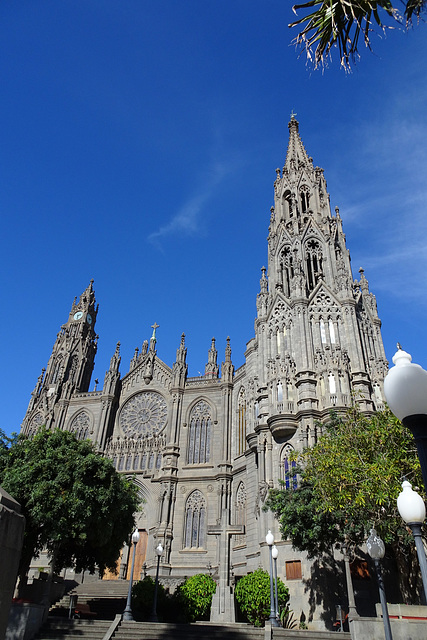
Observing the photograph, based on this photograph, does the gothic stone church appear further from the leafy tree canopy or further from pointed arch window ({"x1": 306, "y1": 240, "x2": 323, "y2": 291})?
the leafy tree canopy

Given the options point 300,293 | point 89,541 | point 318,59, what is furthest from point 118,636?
point 300,293

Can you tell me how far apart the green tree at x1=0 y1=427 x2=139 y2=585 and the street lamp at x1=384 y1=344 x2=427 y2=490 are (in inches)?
686

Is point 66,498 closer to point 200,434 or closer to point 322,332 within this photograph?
point 322,332

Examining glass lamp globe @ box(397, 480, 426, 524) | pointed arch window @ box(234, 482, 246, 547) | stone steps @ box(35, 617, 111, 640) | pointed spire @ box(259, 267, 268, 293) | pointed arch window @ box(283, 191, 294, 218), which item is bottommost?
stone steps @ box(35, 617, 111, 640)

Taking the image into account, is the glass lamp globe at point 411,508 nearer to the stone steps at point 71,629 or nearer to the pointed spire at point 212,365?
the stone steps at point 71,629

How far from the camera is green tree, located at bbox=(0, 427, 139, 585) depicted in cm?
1872

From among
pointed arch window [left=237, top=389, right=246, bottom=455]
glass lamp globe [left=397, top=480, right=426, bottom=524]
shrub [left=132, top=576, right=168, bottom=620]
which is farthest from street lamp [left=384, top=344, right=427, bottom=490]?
pointed arch window [left=237, top=389, right=246, bottom=455]

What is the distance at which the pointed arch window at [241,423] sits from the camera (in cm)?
3528

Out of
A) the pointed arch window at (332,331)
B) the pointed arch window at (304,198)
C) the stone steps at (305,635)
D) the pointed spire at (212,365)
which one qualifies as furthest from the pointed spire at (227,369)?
the stone steps at (305,635)

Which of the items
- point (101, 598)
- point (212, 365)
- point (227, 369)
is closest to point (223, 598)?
point (101, 598)

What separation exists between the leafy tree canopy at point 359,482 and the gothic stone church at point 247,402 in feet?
15.7

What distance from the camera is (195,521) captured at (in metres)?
34.7

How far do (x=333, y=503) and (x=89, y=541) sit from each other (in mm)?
12771

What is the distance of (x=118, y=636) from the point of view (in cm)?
1692
